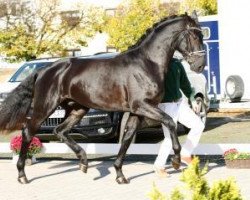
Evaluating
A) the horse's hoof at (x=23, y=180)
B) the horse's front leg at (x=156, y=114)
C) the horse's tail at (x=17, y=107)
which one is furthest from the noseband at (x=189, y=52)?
the horse's hoof at (x=23, y=180)

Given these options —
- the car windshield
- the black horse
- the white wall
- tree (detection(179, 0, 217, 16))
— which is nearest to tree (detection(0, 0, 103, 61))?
tree (detection(179, 0, 217, 16))

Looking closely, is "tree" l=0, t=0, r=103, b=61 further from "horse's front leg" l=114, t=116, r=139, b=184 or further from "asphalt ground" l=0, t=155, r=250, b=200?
"horse's front leg" l=114, t=116, r=139, b=184

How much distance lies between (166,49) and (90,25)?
1133 inches

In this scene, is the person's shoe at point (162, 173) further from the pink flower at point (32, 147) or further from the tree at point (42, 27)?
the tree at point (42, 27)

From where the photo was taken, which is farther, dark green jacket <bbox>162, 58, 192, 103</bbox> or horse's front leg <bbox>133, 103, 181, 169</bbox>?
dark green jacket <bbox>162, 58, 192, 103</bbox>

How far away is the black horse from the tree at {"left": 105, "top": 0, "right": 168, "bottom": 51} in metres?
19.9

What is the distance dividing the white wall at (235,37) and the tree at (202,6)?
52.4ft

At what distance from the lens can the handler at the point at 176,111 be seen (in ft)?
30.2

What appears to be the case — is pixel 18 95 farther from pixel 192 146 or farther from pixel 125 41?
pixel 125 41

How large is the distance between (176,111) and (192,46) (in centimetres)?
99

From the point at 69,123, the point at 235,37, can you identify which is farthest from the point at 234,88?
the point at 69,123

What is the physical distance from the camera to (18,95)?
32.1 ft

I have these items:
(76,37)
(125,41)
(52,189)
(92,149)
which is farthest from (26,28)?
(52,189)

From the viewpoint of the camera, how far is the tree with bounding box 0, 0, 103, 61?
32.5 meters
